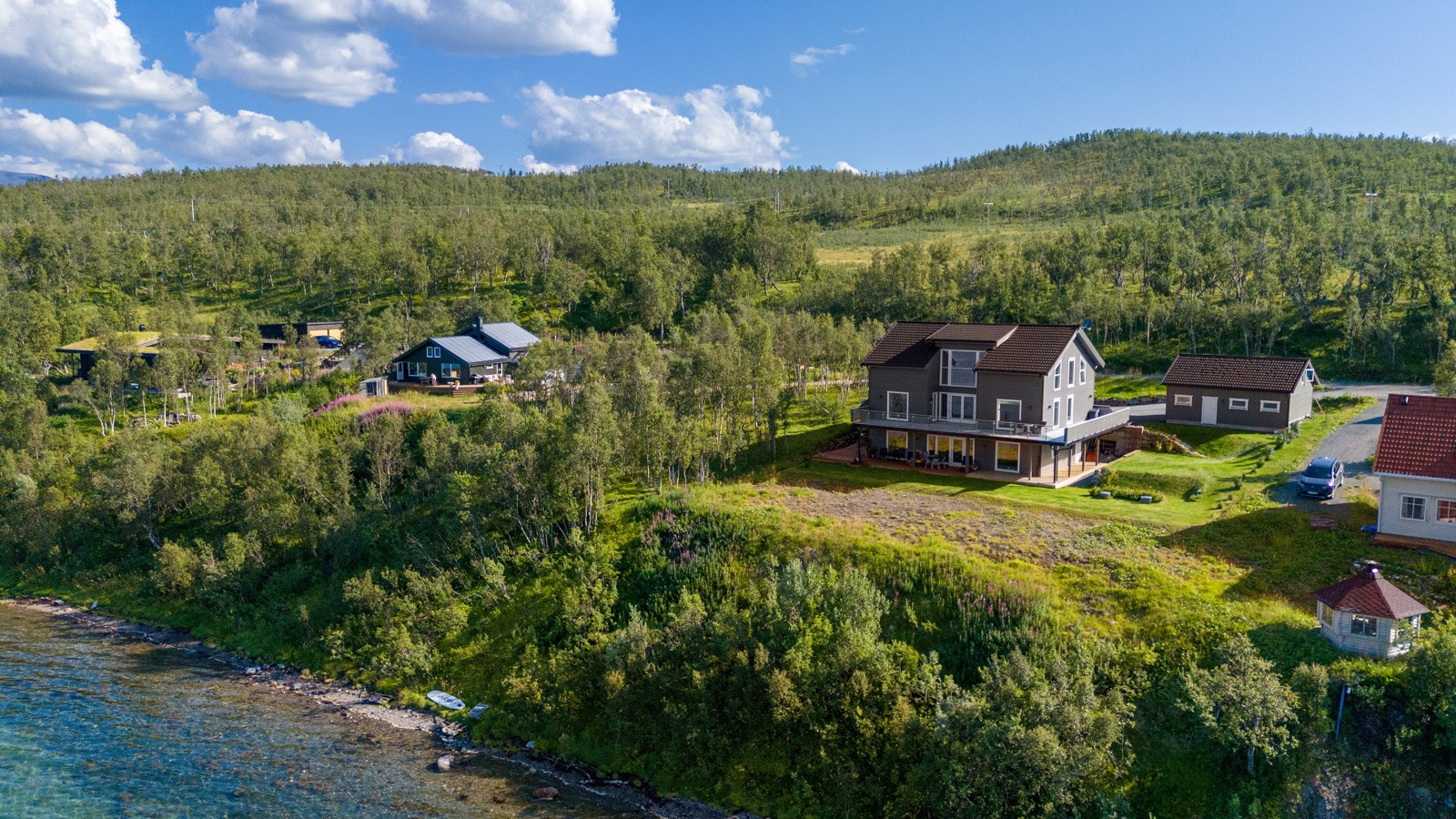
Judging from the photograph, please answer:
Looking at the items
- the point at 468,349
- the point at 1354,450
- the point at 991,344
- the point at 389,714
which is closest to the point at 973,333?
the point at 991,344

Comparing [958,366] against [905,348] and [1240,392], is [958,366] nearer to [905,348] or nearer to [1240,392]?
[905,348]

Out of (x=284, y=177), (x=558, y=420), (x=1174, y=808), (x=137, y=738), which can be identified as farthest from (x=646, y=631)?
(x=284, y=177)

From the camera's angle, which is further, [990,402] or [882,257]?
[882,257]

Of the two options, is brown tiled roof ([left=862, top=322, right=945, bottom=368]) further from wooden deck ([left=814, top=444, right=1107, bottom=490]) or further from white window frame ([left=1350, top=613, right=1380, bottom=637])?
white window frame ([left=1350, top=613, right=1380, bottom=637])

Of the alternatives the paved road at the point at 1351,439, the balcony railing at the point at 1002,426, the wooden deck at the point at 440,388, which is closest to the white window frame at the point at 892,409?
the balcony railing at the point at 1002,426

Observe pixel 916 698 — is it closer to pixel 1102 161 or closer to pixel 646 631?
pixel 646 631
